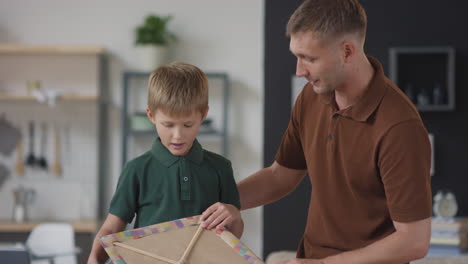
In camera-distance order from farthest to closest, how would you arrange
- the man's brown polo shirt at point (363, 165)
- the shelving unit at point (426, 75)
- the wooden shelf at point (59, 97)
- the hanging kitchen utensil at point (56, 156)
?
the hanging kitchen utensil at point (56, 156) < the wooden shelf at point (59, 97) < the shelving unit at point (426, 75) < the man's brown polo shirt at point (363, 165)

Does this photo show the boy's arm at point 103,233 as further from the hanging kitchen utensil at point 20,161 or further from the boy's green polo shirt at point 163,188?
the hanging kitchen utensil at point 20,161

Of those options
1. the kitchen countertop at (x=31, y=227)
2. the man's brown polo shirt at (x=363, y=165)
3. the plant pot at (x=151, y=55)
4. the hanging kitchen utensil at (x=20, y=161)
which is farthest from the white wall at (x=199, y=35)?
the man's brown polo shirt at (x=363, y=165)

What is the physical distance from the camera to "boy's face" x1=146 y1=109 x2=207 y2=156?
1672 mm

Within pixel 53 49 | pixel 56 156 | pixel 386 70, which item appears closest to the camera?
pixel 386 70

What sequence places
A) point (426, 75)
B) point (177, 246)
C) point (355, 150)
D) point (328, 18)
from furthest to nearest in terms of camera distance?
point (426, 75) < point (355, 150) < point (328, 18) < point (177, 246)

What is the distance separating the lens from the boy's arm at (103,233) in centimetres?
163

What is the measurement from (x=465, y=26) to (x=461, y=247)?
1.36 meters

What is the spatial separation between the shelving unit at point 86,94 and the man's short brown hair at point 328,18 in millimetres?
3768

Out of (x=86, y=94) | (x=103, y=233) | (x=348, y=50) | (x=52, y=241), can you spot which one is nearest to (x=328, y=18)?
(x=348, y=50)

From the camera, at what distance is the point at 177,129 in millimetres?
1676

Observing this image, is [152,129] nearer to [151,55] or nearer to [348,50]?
[151,55]

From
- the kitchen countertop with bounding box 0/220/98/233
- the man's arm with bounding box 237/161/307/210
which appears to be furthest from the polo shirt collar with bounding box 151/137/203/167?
the kitchen countertop with bounding box 0/220/98/233

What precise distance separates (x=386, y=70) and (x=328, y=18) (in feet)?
7.76

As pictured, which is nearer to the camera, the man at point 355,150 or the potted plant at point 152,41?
the man at point 355,150
